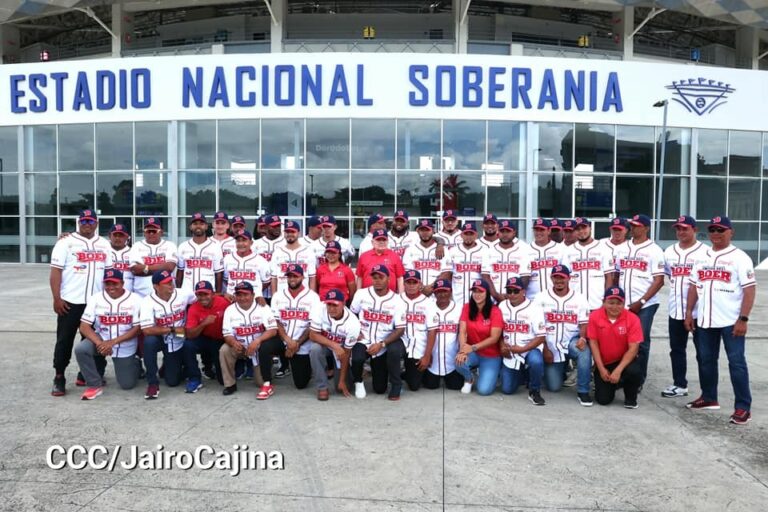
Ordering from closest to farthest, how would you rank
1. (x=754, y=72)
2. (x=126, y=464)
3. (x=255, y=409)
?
(x=126, y=464)
(x=255, y=409)
(x=754, y=72)

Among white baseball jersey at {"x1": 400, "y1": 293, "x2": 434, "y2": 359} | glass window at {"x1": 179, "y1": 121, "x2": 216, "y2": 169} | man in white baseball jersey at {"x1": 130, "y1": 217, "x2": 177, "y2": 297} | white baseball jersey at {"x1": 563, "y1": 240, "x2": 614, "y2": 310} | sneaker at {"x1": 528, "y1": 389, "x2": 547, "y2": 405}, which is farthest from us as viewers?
glass window at {"x1": 179, "y1": 121, "x2": 216, "y2": 169}

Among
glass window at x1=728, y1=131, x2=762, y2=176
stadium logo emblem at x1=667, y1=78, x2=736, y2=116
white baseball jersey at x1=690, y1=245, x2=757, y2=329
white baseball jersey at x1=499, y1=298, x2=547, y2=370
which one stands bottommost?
white baseball jersey at x1=499, y1=298, x2=547, y2=370

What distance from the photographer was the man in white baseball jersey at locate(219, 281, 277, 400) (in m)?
6.18

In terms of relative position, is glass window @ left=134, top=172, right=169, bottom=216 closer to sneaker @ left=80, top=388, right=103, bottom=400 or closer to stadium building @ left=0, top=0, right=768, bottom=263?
stadium building @ left=0, top=0, right=768, bottom=263

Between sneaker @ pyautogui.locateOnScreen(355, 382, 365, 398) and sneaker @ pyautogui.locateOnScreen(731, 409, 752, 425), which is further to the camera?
sneaker @ pyautogui.locateOnScreen(355, 382, 365, 398)

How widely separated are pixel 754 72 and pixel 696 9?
4.04 metres

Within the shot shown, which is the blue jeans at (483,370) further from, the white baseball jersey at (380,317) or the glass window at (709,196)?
the glass window at (709,196)

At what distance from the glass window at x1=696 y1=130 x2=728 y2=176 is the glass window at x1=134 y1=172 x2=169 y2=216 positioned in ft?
66.9

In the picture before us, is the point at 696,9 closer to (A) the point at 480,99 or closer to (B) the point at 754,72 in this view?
(B) the point at 754,72

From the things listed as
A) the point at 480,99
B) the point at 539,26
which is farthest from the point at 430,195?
the point at 539,26

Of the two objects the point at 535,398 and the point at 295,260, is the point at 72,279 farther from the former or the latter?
the point at 535,398

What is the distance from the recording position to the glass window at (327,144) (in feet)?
66.8

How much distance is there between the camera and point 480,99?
66.2ft

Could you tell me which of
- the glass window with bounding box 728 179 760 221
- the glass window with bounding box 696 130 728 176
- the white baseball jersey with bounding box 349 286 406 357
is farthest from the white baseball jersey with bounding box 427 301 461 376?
the glass window with bounding box 728 179 760 221
